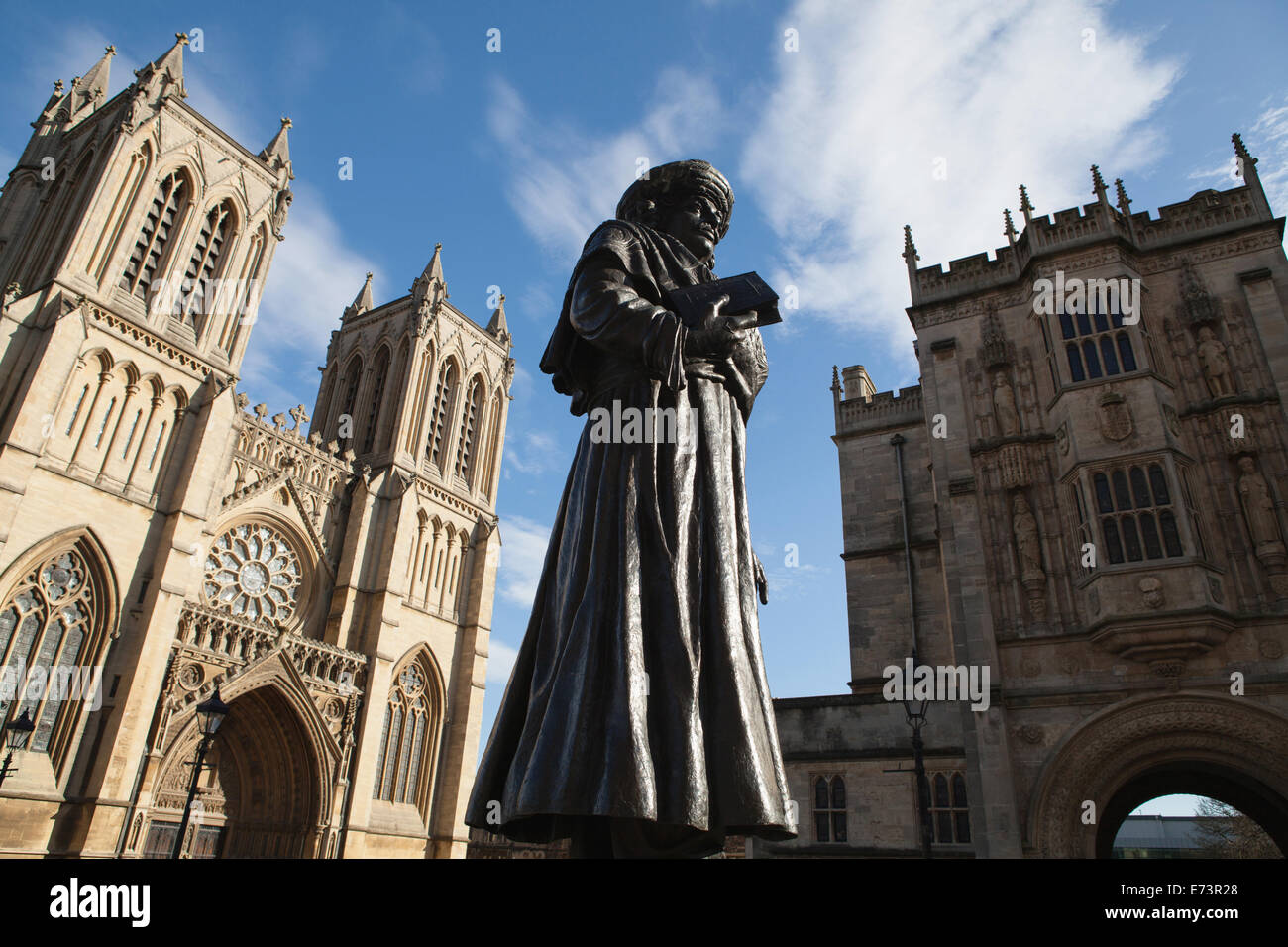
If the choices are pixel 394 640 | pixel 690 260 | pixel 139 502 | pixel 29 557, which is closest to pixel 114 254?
pixel 139 502

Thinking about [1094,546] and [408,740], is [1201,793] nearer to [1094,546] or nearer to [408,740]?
[1094,546]

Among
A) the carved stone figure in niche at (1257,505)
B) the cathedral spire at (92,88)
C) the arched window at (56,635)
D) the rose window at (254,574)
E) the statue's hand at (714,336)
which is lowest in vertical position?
the statue's hand at (714,336)

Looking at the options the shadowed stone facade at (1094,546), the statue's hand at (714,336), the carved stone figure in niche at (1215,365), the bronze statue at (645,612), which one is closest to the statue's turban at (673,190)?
the bronze statue at (645,612)

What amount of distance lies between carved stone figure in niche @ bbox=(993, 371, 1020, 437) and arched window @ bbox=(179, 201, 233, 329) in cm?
2288

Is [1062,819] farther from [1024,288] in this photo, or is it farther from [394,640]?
[394,640]

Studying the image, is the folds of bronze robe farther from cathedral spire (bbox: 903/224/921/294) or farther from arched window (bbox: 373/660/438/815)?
arched window (bbox: 373/660/438/815)

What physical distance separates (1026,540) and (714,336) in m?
14.7

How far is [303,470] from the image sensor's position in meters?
29.4

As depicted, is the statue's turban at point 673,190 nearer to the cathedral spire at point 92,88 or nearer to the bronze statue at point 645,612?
the bronze statue at point 645,612

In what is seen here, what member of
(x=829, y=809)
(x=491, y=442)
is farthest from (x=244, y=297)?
(x=829, y=809)

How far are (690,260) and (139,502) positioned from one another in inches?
924

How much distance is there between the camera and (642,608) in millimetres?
2510

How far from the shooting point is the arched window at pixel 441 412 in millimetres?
34500

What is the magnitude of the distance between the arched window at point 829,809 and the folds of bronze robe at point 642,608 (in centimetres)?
1508
